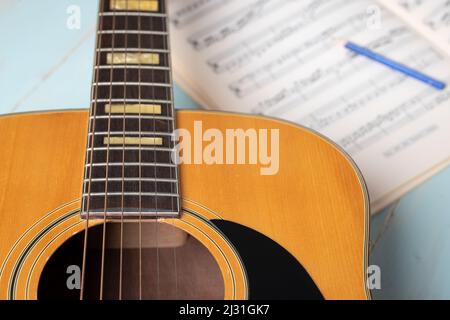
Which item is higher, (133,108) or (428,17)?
(428,17)

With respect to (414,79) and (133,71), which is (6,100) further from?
(414,79)

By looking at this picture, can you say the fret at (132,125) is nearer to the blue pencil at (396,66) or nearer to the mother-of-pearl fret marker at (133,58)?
the mother-of-pearl fret marker at (133,58)

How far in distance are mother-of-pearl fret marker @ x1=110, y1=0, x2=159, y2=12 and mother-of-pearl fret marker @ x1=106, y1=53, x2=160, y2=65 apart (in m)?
0.10

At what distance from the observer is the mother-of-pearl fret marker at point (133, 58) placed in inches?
33.8

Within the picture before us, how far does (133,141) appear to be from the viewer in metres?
0.79

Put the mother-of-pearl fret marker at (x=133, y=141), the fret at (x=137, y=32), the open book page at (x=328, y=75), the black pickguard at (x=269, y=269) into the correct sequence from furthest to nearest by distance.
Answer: the open book page at (x=328, y=75)
the fret at (x=137, y=32)
the mother-of-pearl fret marker at (x=133, y=141)
the black pickguard at (x=269, y=269)

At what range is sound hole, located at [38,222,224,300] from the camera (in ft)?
2.57

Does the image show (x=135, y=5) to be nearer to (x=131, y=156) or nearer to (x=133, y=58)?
(x=133, y=58)

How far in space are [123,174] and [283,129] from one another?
8.8 inches

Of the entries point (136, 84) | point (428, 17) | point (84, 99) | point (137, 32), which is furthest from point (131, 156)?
point (428, 17)

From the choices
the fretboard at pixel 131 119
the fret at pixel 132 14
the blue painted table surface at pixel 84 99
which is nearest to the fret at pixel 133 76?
the fretboard at pixel 131 119

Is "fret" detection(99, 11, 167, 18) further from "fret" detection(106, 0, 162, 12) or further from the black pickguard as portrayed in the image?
the black pickguard

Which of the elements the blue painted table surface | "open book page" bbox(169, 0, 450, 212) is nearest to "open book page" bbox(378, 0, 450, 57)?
"open book page" bbox(169, 0, 450, 212)

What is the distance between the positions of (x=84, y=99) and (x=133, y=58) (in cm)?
25
